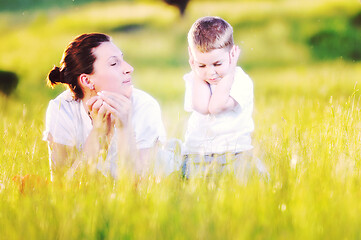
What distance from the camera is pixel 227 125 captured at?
11.3 feet

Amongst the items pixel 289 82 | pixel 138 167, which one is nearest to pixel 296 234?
pixel 138 167

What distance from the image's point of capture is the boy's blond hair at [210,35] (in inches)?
126

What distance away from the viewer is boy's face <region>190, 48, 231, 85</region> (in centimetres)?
323

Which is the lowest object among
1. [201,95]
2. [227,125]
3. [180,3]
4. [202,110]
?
[180,3]

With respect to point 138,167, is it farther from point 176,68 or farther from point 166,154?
point 176,68

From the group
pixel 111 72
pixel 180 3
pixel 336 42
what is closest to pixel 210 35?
pixel 111 72

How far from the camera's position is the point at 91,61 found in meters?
3.52

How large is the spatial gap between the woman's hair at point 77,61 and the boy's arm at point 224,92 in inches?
35.0

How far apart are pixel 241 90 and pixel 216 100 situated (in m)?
0.20

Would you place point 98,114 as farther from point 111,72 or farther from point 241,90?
point 241,90

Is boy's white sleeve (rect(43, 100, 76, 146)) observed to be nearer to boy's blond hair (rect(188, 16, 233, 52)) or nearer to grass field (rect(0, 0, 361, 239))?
grass field (rect(0, 0, 361, 239))

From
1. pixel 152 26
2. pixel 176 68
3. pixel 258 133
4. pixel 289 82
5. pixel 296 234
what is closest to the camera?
pixel 296 234

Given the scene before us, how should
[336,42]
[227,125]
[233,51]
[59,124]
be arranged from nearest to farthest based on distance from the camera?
[233,51], [227,125], [59,124], [336,42]

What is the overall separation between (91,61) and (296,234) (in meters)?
1.94
